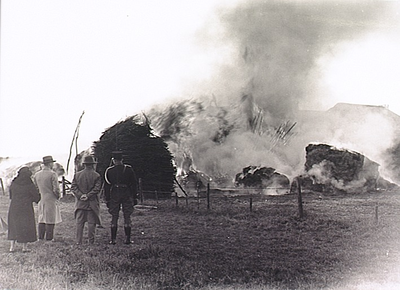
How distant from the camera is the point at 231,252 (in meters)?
4.97

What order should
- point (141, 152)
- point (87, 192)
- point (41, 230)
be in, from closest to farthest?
point (87, 192)
point (41, 230)
point (141, 152)

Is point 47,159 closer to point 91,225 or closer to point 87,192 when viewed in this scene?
point 87,192

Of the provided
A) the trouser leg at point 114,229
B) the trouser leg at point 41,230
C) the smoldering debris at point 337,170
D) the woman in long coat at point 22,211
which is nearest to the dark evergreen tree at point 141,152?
the trouser leg at point 114,229

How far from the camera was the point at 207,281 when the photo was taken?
14.8 feet

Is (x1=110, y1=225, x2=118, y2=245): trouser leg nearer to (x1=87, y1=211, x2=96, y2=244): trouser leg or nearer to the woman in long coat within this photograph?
(x1=87, y1=211, x2=96, y2=244): trouser leg

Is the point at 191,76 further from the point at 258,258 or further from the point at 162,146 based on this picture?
the point at 258,258

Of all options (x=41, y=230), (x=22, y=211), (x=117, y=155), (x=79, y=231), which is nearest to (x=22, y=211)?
(x=22, y=211)

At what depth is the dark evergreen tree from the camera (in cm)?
579

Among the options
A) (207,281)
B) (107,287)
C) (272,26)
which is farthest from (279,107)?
(107,287)

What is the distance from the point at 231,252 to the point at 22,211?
306 cm

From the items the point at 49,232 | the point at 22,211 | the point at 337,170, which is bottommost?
the point at 49,232

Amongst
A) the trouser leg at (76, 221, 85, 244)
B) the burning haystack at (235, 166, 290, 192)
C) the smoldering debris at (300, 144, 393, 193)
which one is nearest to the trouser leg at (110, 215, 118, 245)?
the trouser leg at (76, 221, 85, 244)

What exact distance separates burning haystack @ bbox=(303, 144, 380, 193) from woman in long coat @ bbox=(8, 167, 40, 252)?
5360 mm

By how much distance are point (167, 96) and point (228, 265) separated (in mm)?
4101
